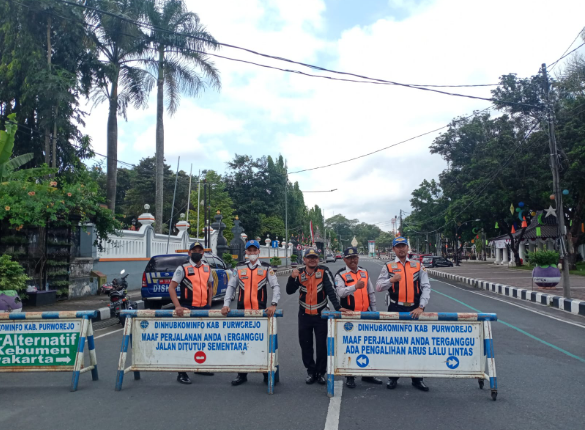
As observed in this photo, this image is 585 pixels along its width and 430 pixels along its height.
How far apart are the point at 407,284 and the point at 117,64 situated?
81.6 ft

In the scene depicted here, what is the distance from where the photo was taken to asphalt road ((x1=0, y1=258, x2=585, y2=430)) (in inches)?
179

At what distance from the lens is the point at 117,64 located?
1047 inches

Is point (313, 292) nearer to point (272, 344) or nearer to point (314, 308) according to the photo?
point (314, 308)

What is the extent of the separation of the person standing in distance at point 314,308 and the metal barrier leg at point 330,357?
1.06ft

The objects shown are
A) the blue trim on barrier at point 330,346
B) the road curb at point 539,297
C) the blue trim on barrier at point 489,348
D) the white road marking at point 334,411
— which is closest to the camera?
the white road marking at point 334,411

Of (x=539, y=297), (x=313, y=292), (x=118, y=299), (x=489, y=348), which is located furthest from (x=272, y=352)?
(x=539, y=297)

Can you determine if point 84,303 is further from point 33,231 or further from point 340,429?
point 340,429

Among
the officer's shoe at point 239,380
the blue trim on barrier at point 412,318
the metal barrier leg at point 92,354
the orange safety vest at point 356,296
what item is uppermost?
the orange safety vest at point 356,296

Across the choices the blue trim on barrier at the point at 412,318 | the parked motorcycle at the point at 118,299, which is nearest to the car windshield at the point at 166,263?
the parked motorcycle at the point at 118,299

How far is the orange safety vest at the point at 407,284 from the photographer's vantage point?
588 cm

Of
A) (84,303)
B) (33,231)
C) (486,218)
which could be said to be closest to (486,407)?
(84,303)

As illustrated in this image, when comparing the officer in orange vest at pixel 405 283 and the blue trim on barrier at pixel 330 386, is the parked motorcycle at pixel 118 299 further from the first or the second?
the officer in orange vest at pixel 405 283

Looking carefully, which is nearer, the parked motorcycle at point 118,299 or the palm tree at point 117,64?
the parked motorcycle at point 118,299

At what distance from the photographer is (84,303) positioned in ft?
47.6
